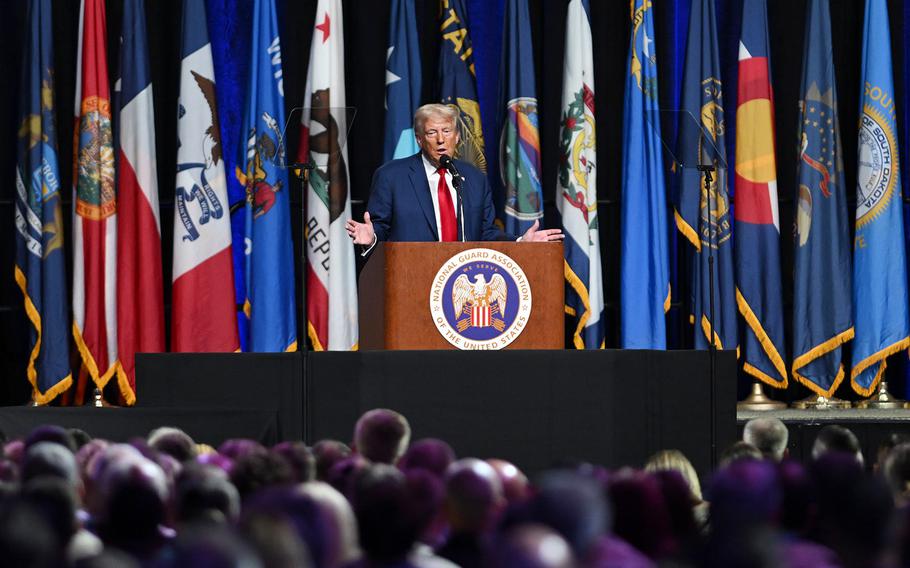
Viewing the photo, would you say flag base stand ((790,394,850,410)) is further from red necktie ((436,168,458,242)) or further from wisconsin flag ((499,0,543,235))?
red necktie ((436,168,458,242))

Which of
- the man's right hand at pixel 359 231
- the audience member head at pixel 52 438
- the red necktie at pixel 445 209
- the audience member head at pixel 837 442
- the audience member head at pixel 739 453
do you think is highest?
the red necktie at pixel 445 209

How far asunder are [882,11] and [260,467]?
6.49 m

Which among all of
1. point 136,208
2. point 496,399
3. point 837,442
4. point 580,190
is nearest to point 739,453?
point 837,442

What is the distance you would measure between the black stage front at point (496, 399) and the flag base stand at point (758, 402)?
110 inches

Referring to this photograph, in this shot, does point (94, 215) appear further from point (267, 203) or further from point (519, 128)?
point (519, 128)

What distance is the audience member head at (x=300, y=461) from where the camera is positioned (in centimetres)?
152

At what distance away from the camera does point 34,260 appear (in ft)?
22.1

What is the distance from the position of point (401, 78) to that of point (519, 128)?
2.40 feet

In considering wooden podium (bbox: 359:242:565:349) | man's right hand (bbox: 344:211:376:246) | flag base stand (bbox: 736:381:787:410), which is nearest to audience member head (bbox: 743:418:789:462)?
wooden podium (bbox: 359:242:565:349)

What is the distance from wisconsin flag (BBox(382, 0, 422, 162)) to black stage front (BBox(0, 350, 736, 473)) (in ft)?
9.47

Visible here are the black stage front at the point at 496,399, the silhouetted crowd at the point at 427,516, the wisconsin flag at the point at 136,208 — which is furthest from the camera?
the wisconsin flag at the point at 136,208

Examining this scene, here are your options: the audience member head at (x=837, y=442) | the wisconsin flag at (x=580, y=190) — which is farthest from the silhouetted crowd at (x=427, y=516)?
the wisconsin flag at (x=580, y=190)

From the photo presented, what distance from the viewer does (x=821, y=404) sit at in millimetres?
6977

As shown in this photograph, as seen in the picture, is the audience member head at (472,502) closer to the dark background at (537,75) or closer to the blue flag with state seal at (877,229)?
the dark background at (537,75)
